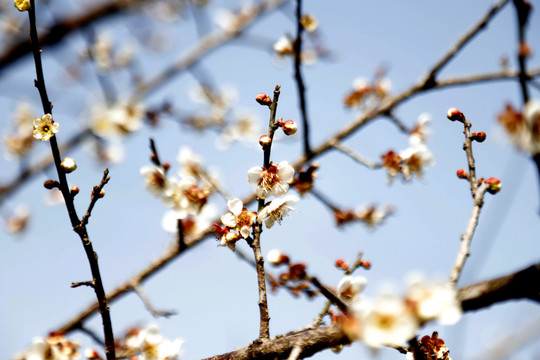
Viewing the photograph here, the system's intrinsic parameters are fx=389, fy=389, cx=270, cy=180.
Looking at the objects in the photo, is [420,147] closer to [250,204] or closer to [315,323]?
[250,204]

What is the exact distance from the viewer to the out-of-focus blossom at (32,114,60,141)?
50.6 inches

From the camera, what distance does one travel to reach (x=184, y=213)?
218cm

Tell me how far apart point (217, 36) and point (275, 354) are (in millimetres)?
4998

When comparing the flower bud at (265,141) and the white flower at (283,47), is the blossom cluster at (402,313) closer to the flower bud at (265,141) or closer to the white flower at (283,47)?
the flower bud at (265,141)

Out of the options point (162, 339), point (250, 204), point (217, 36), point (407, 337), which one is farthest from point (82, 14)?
point (407, 337)

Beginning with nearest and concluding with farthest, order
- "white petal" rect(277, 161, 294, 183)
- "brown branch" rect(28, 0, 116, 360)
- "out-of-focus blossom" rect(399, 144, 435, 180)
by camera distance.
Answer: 1. "brown branch" rect(28, 0, 116, 360)
2. "white petal" rect(277, 161, 294, 183)
3. "out-of-focus blossom" rect(399, 144, 435, 180)

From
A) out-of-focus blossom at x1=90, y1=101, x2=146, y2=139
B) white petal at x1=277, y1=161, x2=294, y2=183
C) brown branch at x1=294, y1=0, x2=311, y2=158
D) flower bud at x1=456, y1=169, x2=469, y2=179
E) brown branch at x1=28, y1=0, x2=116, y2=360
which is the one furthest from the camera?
out-of-focus blossom at x1=90, y1=101, x2=146, y2=139

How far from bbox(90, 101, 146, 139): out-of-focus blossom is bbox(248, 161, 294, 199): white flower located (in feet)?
12.5

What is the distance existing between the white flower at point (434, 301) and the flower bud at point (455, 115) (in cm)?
104

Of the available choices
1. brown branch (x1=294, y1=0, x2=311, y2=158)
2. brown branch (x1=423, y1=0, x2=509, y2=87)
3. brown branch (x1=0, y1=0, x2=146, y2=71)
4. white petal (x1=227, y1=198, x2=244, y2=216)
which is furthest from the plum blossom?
brown branch (x1=0, y1=0, x2=146, y2=71)

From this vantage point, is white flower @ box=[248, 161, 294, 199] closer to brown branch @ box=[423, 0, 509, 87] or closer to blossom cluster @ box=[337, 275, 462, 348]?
blossom cluster @ box=[337, 275, 462, 348]

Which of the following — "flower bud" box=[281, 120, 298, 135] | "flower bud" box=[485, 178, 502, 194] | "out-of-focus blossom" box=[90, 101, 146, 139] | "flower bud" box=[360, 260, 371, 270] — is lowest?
"flower bud" box=[485, 178, 502, 194]

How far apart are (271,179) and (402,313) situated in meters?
0.80

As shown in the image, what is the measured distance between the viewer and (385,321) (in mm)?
834
